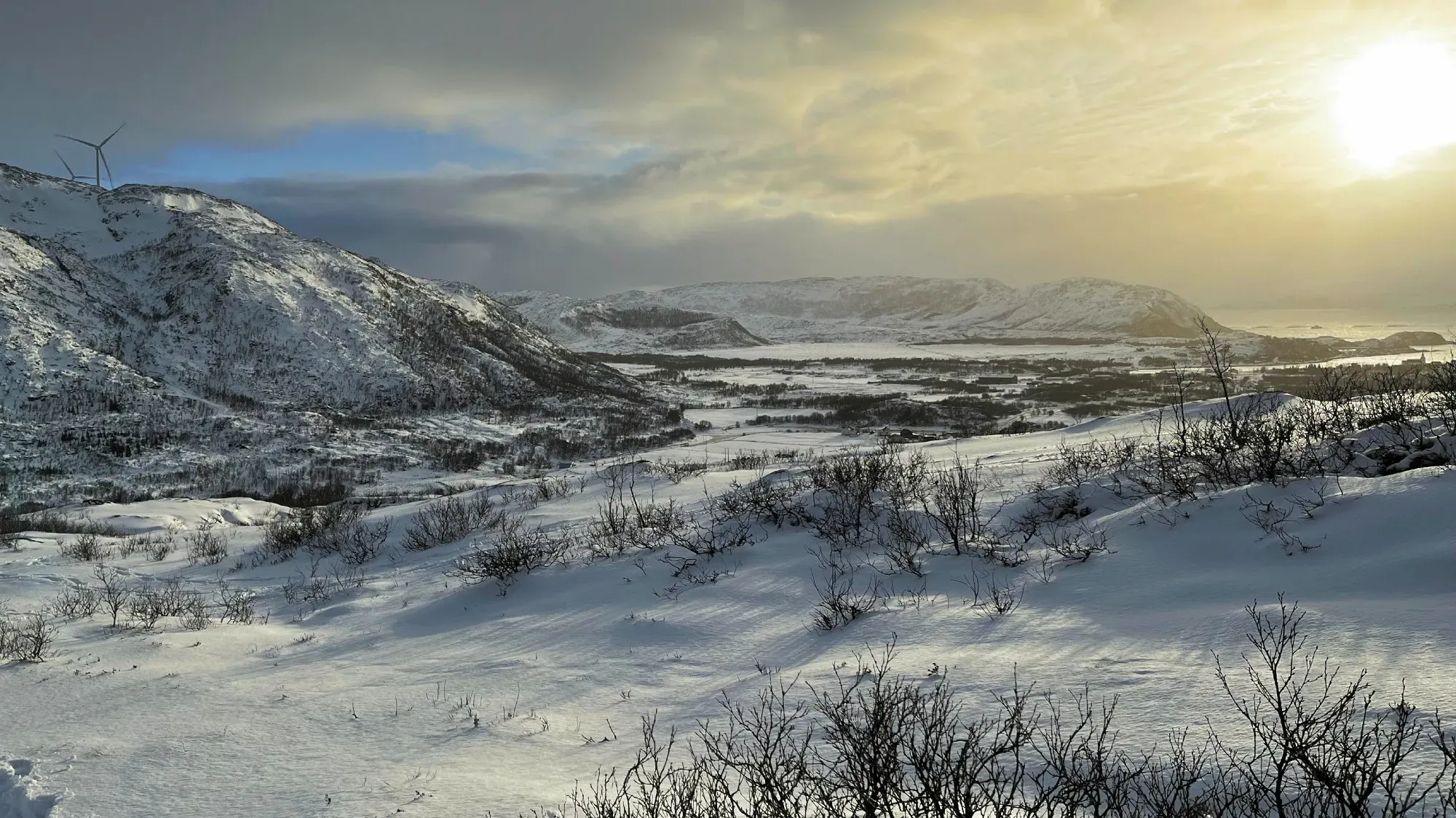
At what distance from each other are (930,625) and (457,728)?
3980mm

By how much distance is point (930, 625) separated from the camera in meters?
6.47

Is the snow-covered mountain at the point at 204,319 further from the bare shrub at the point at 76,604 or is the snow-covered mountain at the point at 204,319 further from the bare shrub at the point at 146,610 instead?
the bare shrub at the point at 146,610

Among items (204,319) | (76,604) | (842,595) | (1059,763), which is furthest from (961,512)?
(204,319)

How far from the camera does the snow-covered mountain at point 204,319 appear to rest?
1452 inches

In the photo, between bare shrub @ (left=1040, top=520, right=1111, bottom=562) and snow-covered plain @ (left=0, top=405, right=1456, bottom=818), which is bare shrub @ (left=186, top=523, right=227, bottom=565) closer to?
snow-covered plain @ (left=0, top=405, right=1456, bottom=818)

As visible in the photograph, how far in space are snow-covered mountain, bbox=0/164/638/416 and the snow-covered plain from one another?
3769cm

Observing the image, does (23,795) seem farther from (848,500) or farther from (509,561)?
(848,500)

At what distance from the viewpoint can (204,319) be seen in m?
45.6

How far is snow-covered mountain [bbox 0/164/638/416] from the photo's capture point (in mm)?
36875

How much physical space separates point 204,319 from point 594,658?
50.7 metres

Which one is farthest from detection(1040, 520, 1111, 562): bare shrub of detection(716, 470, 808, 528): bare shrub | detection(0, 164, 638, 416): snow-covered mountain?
detection(0, 164, 638, 416): snow-covered mountain

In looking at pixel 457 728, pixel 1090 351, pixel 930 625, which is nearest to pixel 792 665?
pixel 930 625

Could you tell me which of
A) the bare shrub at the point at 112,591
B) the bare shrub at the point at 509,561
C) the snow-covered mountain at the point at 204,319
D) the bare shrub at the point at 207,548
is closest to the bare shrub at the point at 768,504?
the bare shrub at the point at 509,561

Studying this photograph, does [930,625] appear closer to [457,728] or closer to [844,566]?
[844,566]
